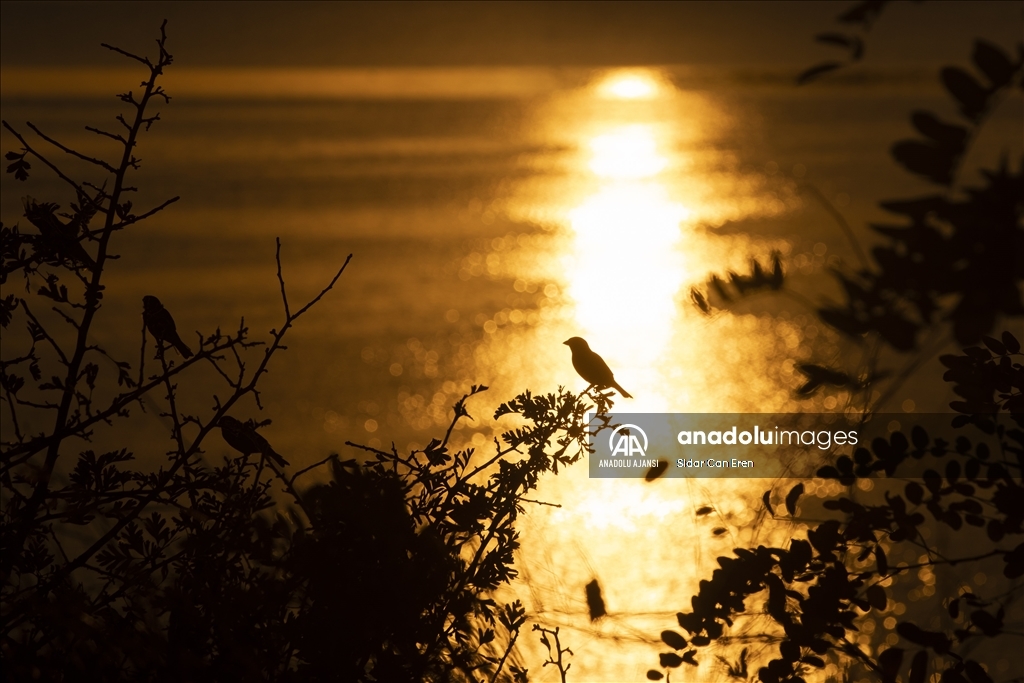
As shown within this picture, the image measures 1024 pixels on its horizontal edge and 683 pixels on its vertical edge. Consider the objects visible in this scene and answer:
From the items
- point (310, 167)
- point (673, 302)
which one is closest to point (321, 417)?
point (673, 302)

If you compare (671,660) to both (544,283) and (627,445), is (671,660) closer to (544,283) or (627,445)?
(627,445)

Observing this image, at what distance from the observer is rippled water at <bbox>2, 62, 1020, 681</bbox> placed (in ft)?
18.1

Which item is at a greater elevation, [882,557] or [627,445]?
[627,445]

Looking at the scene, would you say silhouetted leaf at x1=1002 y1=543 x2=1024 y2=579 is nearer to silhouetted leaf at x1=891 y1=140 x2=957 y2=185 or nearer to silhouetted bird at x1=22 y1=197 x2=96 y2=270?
silhouetted leaf at x1=891 y1=140 x2=957 y2=185

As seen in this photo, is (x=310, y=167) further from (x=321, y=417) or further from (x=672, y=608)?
(x=672, y=608)

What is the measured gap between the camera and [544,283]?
14.3 metres

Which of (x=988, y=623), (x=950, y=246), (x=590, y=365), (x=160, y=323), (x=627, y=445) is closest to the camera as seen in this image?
(x=950, y=246)

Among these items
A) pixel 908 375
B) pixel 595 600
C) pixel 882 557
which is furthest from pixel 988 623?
pixel 595 600

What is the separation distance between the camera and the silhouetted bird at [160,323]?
2.48 metres

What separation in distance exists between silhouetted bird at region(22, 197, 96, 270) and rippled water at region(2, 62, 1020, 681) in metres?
1.30

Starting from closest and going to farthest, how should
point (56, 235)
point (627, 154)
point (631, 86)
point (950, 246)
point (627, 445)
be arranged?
point (950, 246) < point (56, 235) < point (627, 445) < point (627, 154) < point (631, 86)

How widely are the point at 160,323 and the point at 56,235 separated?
364mm

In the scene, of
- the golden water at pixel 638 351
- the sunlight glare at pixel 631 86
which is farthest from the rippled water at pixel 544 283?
the sunlight glare at pixel 631 86

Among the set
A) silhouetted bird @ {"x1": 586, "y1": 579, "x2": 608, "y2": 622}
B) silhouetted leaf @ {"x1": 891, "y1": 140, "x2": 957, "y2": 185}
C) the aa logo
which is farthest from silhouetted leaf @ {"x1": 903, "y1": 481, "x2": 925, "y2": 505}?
the aa logo
